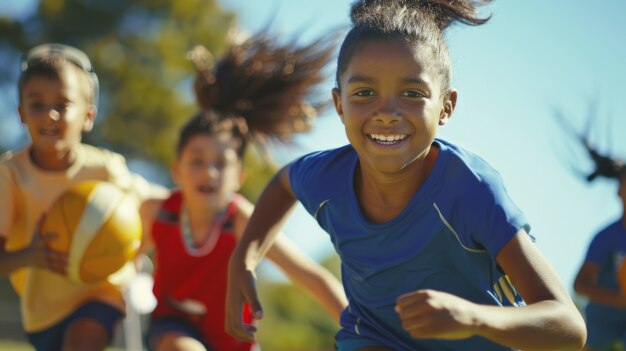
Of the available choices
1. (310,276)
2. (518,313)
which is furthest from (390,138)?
(310,276)

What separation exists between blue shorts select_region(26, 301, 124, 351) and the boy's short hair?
1.28 m

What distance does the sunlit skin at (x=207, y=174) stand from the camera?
6188 mm

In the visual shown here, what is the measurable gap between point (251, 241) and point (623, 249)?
434cm

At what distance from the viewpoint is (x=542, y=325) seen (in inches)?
119

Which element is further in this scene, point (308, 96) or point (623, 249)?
point (623, 249)

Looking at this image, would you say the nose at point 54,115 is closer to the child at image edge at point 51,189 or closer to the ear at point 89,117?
the child at image edge at point 51,189

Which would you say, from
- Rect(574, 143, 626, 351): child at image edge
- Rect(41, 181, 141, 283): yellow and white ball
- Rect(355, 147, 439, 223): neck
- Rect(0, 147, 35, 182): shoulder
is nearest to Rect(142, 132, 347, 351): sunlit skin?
Rect(41, 181, 141, 283): yellow and white ball

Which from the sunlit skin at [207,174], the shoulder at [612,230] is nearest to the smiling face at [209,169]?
the sunlit skin at [207,174]

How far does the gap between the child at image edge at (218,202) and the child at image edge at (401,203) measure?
1347 millimetres

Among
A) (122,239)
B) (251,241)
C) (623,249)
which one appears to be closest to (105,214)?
(122,239)

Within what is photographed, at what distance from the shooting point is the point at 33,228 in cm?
580

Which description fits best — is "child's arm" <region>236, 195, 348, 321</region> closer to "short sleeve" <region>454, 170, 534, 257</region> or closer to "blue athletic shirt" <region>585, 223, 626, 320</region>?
"short sleeve" <region>454, 170, 534, 257</region>

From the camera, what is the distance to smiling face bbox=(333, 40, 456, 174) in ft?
12.0

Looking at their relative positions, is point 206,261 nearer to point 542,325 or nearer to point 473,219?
point 473,219
